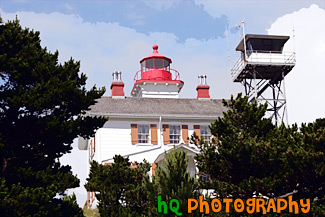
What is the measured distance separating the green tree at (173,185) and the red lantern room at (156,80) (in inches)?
998

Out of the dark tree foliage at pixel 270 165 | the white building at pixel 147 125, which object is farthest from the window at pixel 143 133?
the dark tree foliage at pixel 270 165

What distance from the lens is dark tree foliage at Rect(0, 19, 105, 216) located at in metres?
18.4

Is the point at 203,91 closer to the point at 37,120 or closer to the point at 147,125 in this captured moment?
the point at 147,125

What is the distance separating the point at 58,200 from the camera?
779 inches

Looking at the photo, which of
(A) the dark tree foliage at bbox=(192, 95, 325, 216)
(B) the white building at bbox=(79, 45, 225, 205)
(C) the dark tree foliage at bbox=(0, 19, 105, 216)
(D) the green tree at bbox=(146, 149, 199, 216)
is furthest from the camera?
(B) the white building at bbox=(79, 45, 225, 205)

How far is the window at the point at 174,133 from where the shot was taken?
1404 inches

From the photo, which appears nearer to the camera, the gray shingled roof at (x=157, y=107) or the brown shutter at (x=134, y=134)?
the brown shutter at (x=134, y=134)

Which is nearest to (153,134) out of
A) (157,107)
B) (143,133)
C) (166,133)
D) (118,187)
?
(143,133)

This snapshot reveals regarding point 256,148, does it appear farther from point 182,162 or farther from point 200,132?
point 200,132

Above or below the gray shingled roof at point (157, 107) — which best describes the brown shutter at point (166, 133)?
below

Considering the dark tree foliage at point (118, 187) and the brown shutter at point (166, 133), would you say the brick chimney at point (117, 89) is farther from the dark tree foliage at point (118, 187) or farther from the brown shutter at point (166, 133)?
the dark tree foliage at point (118, 187)

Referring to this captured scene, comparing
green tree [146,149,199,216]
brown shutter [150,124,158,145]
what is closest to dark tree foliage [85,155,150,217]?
green tree [146,149,199,216]

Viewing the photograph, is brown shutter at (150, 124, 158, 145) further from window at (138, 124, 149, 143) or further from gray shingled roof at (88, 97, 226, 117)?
gray shingled roof at (88, 97, 226, 117)

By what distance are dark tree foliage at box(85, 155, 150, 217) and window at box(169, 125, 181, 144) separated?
1056 cm
